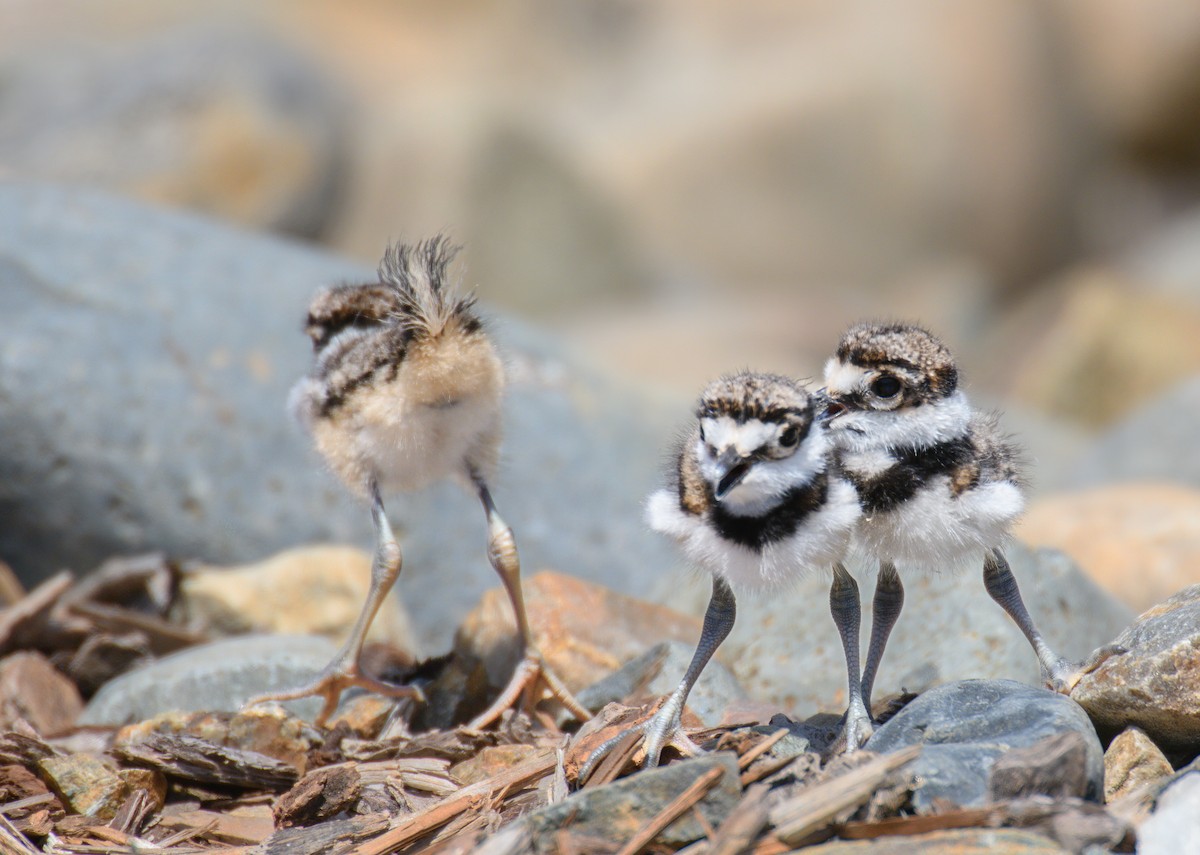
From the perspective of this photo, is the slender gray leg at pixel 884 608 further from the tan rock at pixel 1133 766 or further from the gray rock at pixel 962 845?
the gray rock at pixel 962 845

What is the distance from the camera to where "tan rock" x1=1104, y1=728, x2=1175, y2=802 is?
11.9ft

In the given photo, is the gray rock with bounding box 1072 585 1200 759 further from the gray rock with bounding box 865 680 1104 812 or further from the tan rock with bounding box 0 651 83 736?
the tan rock with bounding box 0 651 83 736

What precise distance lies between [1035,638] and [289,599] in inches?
140

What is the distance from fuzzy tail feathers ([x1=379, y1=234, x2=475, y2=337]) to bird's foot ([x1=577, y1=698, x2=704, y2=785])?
1640 millimetres

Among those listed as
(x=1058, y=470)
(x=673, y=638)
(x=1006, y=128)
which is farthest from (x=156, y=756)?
(x=1006, y=128)

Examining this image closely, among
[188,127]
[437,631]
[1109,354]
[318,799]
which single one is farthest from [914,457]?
[188,127]

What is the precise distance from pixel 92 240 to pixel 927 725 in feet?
18.6

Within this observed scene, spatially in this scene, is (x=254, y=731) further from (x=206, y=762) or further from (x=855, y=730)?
(x=855, y=730)

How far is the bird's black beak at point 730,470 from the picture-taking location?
3396 millimetres

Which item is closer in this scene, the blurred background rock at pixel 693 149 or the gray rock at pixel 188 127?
the gray rock at pixel 188 127

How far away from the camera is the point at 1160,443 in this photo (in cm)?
805

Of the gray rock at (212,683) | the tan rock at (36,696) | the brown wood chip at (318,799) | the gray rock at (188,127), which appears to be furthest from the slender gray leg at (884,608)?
the gray rock at (188,127)

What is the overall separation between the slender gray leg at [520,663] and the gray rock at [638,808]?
4.32 feet

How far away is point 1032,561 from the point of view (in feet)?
15.4
